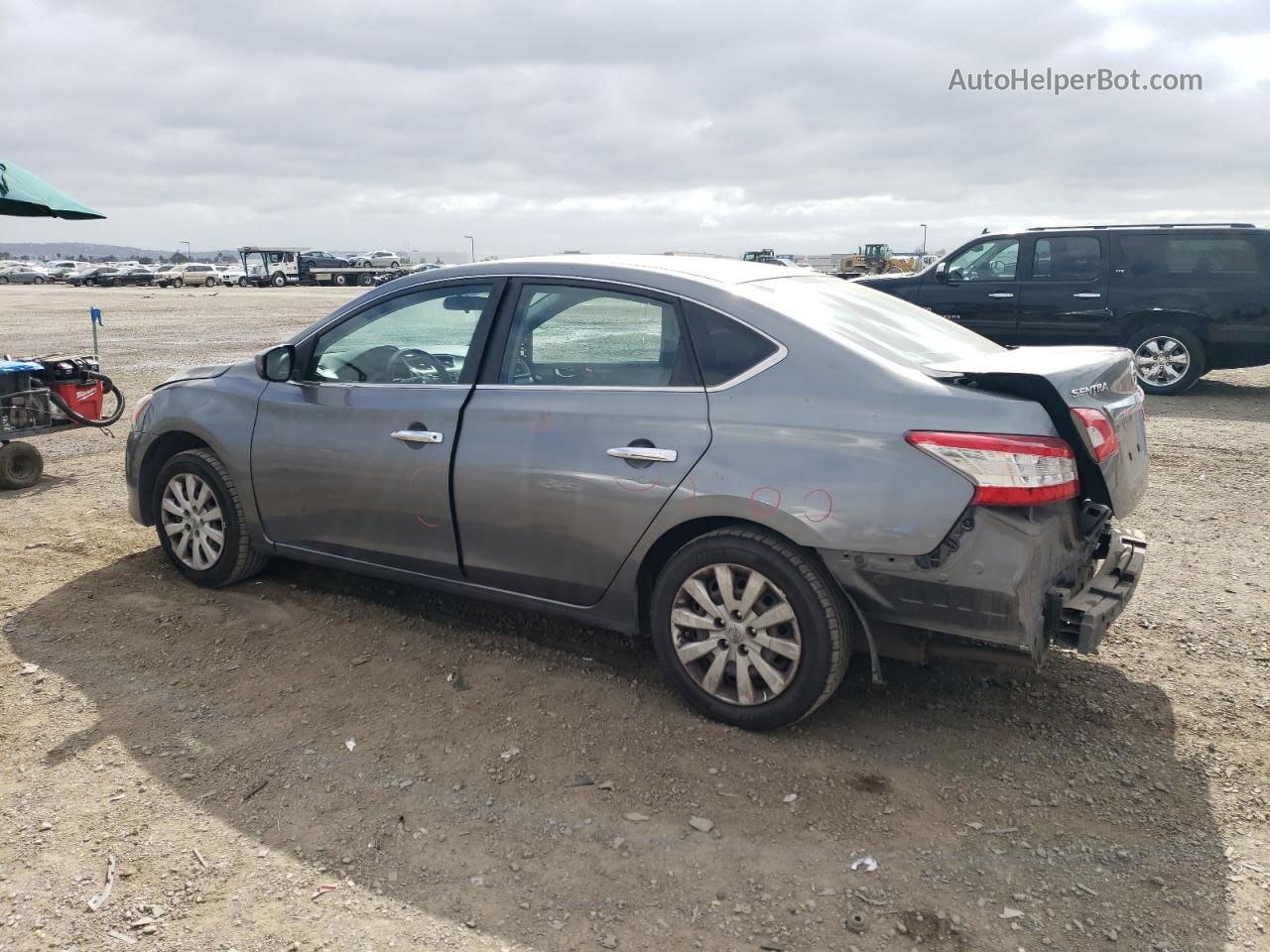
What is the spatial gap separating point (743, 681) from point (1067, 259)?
10.3m

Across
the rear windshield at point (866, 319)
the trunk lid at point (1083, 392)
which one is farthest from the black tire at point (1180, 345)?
the trunk lid at point (1083, 392)

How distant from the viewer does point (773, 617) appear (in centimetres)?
347

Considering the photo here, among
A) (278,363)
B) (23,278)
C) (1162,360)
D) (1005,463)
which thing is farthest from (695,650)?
(23,278)

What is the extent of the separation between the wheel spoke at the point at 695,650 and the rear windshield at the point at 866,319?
46.6 inches

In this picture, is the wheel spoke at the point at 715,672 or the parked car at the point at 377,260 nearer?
the wheel spoke at the point at 715,672

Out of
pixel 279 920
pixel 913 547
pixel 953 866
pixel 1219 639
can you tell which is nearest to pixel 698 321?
pixel 913 547

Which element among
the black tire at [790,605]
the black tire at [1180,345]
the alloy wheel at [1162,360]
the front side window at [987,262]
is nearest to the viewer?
the black tire at [790,605]

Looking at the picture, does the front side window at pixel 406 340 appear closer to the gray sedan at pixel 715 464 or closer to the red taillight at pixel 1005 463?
the gray sedan at pixel 715 464

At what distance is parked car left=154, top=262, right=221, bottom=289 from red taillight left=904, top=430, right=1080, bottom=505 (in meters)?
67.1

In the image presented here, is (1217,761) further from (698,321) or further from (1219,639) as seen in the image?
(698,321)

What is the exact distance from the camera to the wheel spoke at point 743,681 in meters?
3.57

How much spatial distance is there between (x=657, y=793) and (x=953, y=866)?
95 cm

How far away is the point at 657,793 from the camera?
10.9 ft

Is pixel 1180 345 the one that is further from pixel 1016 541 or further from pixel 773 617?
pixel 773 617
